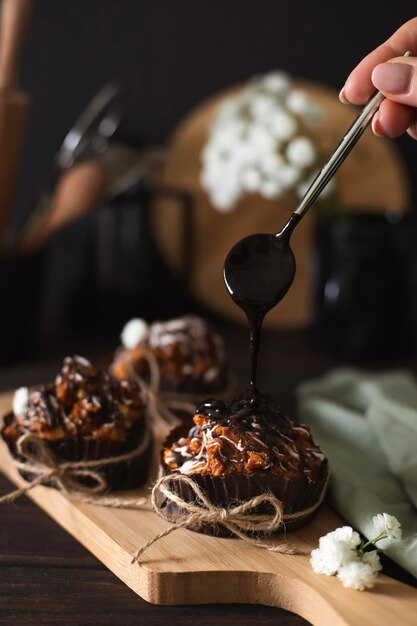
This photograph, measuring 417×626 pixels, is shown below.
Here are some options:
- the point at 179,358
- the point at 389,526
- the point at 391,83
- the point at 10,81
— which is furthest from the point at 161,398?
the point at 10,81

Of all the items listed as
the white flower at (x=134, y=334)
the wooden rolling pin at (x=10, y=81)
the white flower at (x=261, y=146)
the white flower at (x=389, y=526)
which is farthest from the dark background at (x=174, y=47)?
the white flower at (x=389, y=526)

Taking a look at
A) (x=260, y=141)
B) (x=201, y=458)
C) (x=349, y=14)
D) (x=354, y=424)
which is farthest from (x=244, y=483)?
Result: (x=349, y=14)

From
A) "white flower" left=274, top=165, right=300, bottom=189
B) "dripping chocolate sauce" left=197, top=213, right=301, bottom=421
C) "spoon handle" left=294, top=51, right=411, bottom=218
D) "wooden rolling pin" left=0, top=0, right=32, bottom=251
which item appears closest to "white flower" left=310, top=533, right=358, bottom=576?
"dripping chocolate sauce" left=197, top=213, right=301, bottom=421

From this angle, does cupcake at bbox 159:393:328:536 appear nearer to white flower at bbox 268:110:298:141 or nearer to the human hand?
the human hand

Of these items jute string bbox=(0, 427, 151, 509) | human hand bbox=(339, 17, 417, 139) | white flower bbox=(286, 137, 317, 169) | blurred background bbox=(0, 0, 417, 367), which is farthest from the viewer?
blurred background bbox=(0, 0, 417, 367)

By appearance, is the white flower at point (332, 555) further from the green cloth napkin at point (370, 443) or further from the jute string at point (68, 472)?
the jute string at point (68, 472)

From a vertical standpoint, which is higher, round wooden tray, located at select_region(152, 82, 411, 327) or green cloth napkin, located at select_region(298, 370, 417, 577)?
round wooden tray, located at select_region(152, 82, 411, 327)

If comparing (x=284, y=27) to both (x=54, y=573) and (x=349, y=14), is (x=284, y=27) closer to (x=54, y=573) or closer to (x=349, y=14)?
(x=349, y=14)
